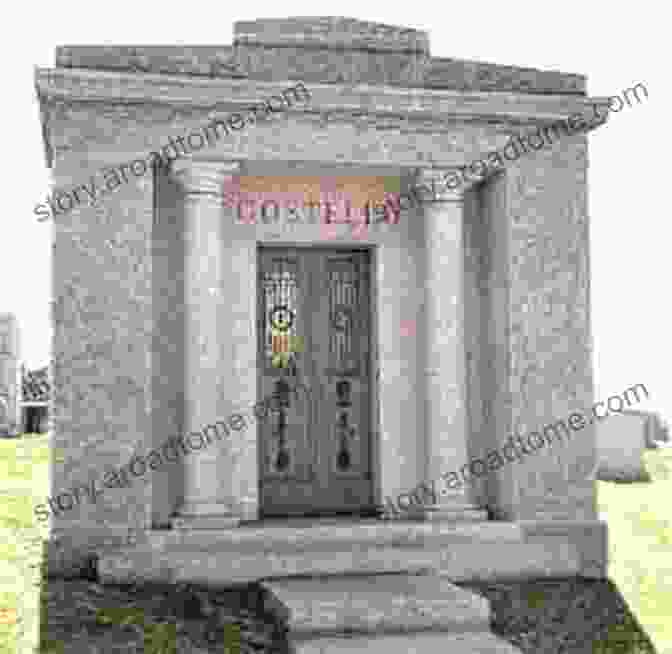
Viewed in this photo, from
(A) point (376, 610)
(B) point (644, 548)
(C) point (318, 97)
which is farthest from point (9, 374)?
(A) point (376, 610)

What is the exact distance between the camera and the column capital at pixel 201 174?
8219 mm

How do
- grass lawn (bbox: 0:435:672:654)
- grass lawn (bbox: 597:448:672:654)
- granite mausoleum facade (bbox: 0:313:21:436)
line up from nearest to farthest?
grass lawn (bbox: 0:435:672:654) → grass lawn (bbox: 597:448:672:654) → granite mausoleum facade (bbox: 0:313:21:436)

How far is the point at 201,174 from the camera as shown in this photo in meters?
8.24

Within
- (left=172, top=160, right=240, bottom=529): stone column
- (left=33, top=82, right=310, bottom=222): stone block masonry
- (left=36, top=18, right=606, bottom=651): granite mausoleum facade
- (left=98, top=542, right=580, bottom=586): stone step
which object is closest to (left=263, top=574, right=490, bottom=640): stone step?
(left=98, top=542, right=580, bottom=586): stone step

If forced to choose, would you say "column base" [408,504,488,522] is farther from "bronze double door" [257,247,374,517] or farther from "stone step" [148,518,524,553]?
"bronze double door" [257,247,374,517]

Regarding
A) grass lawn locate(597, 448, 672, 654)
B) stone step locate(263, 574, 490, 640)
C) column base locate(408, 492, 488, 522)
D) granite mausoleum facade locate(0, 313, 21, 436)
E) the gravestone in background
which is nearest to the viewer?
stone step locate(263, 574, 490, 640)

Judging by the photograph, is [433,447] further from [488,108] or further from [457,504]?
[488,108]

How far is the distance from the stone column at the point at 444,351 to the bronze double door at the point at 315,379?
0.84m

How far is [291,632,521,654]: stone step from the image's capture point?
6.20 metres

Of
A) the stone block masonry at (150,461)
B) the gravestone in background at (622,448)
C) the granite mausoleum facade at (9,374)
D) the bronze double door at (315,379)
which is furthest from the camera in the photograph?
the granite mausoleum facade at (9,374)

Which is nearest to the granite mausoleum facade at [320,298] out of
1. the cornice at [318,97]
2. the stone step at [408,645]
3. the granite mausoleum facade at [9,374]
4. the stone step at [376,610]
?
the cornice at [318,97]

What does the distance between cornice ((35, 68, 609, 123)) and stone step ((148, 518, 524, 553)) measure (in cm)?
342

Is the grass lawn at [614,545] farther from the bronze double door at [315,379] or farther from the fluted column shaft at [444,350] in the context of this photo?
the bronze double door at [315,379]

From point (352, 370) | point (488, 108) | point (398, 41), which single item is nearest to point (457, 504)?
point (352, 370)
